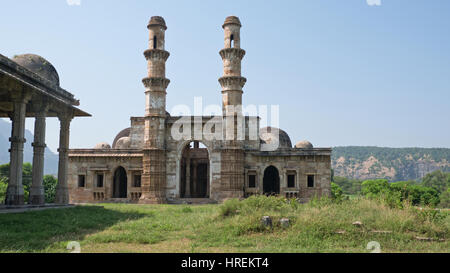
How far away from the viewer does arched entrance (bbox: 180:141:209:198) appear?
3400cm

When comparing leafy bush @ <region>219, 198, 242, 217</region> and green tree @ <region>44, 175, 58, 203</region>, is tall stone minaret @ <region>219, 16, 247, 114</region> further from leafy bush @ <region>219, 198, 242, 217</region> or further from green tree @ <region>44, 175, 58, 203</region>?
green tree @ <region>44, 175, 58, 203</region>

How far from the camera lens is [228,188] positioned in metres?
29.6

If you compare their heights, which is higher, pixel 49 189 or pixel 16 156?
pixel 16 156

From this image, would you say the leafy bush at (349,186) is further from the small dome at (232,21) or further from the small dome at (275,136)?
the small dome at (232,21)

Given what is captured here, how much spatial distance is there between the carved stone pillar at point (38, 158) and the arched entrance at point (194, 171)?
50.7 ft

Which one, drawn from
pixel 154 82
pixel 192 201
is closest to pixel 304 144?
pixel 192 201

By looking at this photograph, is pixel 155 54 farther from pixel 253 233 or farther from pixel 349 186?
pixel 349 186

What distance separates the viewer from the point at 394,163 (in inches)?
6147

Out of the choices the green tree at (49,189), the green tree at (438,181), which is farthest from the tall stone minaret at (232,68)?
the green tree at (438,181)

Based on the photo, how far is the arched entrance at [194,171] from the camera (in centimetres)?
3400

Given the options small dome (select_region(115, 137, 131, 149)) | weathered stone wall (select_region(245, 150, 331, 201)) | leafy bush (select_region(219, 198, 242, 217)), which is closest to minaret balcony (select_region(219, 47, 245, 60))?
weathered stone wall (select_region(245, 150, 331, 201))

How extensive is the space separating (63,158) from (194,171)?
14.9m
